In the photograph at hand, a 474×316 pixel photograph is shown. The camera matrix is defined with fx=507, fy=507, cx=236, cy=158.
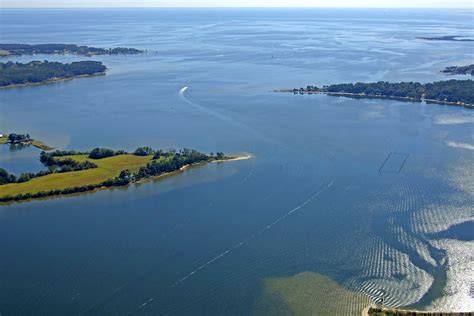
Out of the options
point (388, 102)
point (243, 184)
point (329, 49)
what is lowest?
point (243, 184)

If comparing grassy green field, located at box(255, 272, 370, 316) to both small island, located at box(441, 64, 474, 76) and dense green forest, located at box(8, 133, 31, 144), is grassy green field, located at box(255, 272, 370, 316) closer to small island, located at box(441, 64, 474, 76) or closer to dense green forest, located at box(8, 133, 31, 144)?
dense green forest, located at box(8, 133, 31, 144)

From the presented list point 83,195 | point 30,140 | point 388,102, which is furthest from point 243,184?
point 388,102

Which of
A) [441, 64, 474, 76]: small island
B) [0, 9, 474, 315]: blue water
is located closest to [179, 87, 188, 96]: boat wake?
[0, 9, 474, 315]: blue water

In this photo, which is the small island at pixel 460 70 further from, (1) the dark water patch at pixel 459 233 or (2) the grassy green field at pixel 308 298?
(2) the grassy green field at pixel 308 298

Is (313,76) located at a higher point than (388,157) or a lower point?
higher

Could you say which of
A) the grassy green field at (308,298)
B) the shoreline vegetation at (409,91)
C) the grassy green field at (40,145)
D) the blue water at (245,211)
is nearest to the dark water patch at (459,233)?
the blue water at (245,211)

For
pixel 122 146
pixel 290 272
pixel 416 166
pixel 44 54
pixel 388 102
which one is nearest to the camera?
pixel 290 272

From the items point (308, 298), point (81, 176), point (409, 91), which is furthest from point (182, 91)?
point (308, 298)

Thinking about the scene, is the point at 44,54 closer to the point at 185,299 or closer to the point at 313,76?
the point at 313,76
